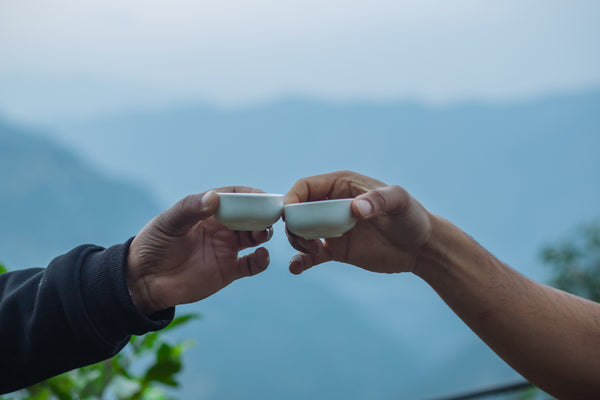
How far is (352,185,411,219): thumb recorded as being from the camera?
897mm

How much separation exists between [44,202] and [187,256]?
11.9 meters

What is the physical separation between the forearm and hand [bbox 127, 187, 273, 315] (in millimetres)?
408

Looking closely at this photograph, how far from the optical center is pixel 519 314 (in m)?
1.06

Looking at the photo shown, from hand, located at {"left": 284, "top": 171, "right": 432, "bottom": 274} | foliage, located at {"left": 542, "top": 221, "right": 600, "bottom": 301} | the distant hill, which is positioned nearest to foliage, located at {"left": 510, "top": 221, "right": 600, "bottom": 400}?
foliage, located at {"left": 542, "top": 221, "right": 600, "bottom": 301}

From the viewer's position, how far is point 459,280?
3.56 feet

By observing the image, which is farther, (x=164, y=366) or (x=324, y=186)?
(x=164, y=366)

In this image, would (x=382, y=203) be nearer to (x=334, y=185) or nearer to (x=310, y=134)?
(x=334, y=185)

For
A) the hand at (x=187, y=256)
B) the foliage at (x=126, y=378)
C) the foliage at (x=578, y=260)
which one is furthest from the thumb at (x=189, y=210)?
the foliage at (x=578, y=260)

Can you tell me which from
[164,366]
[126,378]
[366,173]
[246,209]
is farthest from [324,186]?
[366,173]

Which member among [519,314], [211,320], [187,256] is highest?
[187,256]

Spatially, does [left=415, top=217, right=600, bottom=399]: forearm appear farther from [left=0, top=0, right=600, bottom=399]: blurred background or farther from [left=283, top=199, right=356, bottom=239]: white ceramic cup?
[left=0, top=0, right=600, bottom=399]: blurred background

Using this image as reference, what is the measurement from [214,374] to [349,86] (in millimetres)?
7728

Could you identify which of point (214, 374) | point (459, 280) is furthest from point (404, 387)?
point (459, 280)

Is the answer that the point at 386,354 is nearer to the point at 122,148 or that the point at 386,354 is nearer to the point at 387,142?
the point at 387,142
